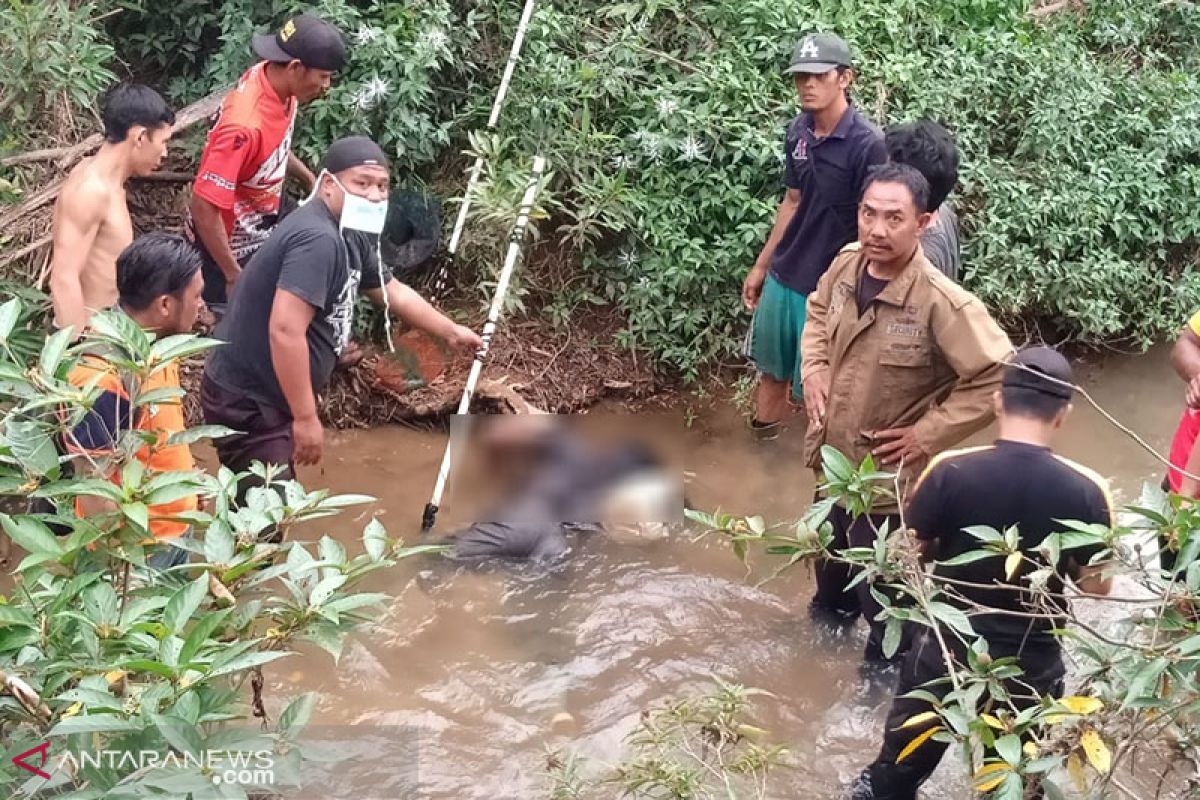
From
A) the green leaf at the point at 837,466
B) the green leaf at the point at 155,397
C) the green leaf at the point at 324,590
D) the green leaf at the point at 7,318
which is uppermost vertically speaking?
the green leaf at the point at 7,318

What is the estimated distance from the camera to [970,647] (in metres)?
2.05

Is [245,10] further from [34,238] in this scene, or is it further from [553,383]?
[553,383]

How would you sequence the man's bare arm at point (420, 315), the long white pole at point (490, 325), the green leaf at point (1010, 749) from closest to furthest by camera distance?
the green leaf at point (1010, 749), the man's bare arm at point (420, 315), the long white pole at point (490, 325)

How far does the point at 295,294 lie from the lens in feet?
10.3

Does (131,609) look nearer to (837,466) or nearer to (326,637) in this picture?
(326,637)

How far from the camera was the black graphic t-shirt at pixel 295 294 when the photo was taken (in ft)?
10.4

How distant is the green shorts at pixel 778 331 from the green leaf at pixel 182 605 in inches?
117

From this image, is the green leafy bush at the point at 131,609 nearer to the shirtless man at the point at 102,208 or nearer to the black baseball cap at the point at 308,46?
the shirtless man at the point at 102,208

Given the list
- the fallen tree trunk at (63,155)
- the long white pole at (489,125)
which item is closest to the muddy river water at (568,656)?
the long white pole at (489,125)

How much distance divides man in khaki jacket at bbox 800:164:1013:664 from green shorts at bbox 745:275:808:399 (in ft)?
2.39

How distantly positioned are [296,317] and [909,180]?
1.84 m

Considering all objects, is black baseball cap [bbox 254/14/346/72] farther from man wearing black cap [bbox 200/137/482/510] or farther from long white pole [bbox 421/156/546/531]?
long white pole [bbox 421/156/546/531]

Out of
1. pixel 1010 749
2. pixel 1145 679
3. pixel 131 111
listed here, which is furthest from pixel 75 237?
pixel 1145 679

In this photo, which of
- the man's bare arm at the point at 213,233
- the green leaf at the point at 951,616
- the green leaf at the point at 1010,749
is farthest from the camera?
the man's bare arm at the point at 213,233
